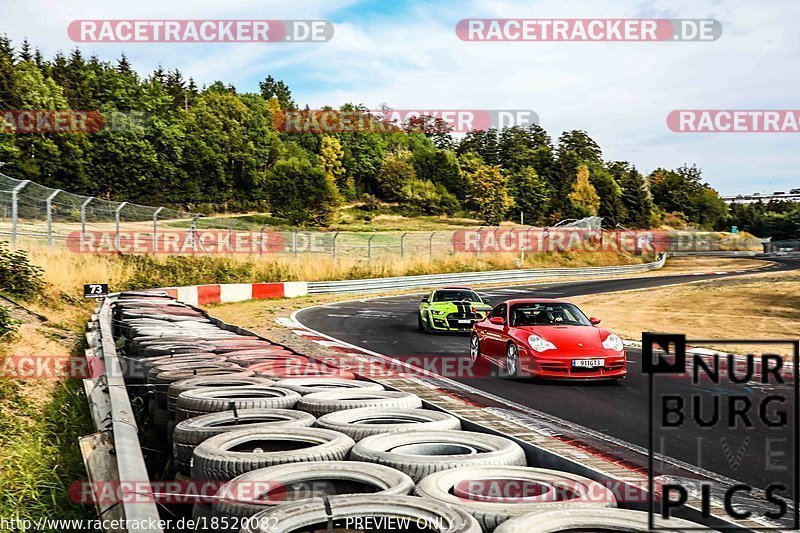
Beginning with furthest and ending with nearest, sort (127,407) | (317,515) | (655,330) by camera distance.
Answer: (655,330) < (127,407) < (317,515)

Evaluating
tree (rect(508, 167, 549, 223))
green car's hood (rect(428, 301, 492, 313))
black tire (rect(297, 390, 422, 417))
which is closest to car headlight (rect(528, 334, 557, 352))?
black tire (rect(297, 390, 422, 417))

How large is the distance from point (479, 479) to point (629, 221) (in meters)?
107

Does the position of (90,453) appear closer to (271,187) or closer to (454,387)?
(454,387)

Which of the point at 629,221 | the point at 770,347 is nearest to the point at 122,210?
the point at 770,347

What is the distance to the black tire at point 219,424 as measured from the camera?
4.57 meters

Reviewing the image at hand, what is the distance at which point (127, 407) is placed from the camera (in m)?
4.97

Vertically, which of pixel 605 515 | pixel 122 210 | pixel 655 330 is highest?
pixel 122 210

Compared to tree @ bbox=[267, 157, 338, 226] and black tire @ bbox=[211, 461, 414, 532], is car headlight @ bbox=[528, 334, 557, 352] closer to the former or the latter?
black tire @ bbox=[211, 461, 414, 532]

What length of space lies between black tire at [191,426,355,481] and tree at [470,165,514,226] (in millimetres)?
85360

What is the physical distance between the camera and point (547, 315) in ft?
38.8

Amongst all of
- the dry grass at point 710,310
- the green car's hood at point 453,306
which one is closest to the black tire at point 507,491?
the dry grass at point 710,310

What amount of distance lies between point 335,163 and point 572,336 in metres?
88.8

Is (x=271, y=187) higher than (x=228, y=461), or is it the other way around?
(x=271, y=187)

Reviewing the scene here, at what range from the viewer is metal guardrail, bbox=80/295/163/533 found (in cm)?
292
